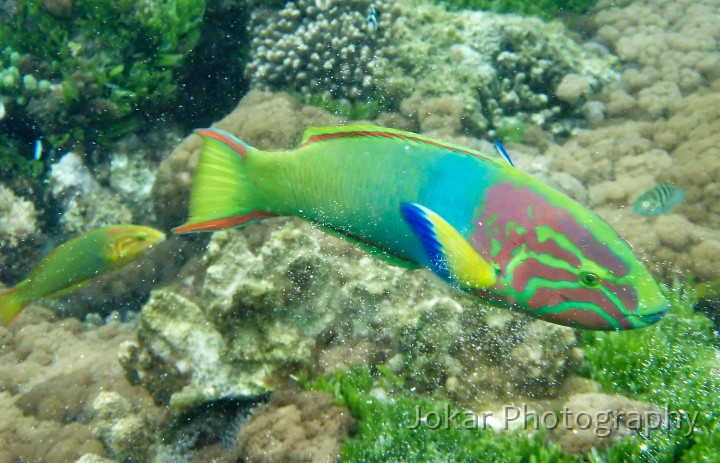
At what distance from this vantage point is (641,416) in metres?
3.23

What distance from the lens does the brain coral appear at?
6.70 metres

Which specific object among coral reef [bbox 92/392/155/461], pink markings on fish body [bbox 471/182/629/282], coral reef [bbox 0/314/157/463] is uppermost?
pink markings on fish body [bbox 471/182/629/282]

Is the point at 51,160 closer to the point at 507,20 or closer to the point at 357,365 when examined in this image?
the point at 357,365

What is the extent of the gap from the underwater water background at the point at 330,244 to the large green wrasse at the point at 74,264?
0.03m

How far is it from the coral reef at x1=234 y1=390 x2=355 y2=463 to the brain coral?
14.7 feet

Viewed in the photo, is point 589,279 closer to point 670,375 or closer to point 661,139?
point 670,375

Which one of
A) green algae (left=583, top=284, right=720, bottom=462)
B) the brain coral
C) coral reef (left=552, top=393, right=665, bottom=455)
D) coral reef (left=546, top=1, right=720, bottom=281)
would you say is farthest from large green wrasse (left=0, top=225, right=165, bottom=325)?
coral reef (left=546, top=1, right=720, bottom=281)

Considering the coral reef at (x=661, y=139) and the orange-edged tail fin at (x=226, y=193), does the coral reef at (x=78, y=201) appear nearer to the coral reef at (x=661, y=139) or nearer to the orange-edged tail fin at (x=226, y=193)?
the orange-edged tail fin at (x=226, y=193)

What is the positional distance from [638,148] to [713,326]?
2806 mm

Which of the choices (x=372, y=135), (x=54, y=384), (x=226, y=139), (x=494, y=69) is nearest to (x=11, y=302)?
(x=54, y=384)

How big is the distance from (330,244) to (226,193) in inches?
69.3

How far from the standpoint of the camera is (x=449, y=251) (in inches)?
73.2

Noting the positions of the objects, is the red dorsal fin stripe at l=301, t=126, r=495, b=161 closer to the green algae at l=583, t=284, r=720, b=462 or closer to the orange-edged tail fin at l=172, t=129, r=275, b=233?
the orange-edged tail fin at l=172, t=129, r=275, b=233

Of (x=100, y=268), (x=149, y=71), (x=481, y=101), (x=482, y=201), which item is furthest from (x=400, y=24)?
(x=482, y=201)
